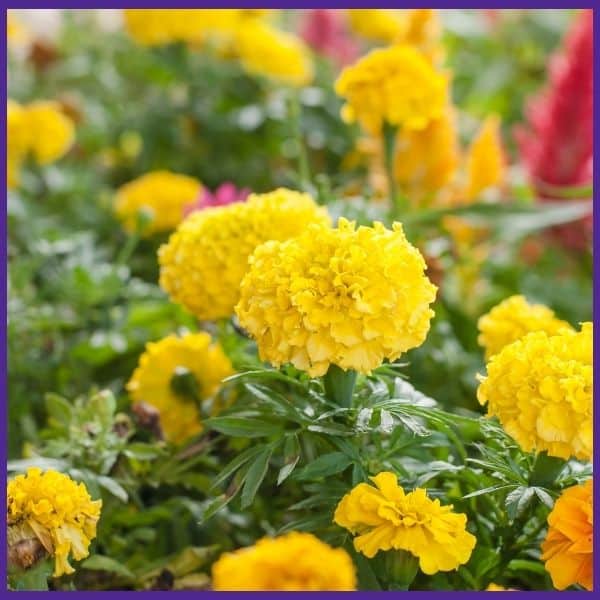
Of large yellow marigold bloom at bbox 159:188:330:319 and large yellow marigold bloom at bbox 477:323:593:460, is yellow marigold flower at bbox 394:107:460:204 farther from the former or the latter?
large yellow marigold bloom at bbox 477:323:593:460

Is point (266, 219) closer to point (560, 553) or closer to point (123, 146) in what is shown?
point (560, 553)

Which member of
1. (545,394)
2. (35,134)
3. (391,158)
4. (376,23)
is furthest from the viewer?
(376,23)

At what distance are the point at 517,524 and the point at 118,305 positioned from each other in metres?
0.58

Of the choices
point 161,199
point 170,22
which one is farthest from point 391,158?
point 170,22

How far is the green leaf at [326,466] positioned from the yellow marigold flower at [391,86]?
399 mm

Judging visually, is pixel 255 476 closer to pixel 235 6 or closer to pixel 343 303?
pixel 343 303

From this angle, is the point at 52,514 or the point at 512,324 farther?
the point at 512,324

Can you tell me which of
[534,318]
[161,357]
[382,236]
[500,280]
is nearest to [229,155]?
[500,280]

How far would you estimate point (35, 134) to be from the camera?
1.39 metres

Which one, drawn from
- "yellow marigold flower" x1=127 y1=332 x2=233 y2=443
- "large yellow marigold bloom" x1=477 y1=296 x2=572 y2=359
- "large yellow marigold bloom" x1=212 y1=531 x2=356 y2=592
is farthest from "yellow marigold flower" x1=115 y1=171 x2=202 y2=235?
"large yellow marigold bloom" x1=212 y1=531 x2=356 y2=592

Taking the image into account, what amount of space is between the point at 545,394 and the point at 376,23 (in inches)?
45.9

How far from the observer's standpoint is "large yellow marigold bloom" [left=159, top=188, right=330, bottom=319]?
81 centimetres

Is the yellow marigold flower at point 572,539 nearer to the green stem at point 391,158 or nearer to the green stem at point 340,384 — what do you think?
the green stem at point 340,384

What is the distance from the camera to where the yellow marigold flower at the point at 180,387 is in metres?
0.88
